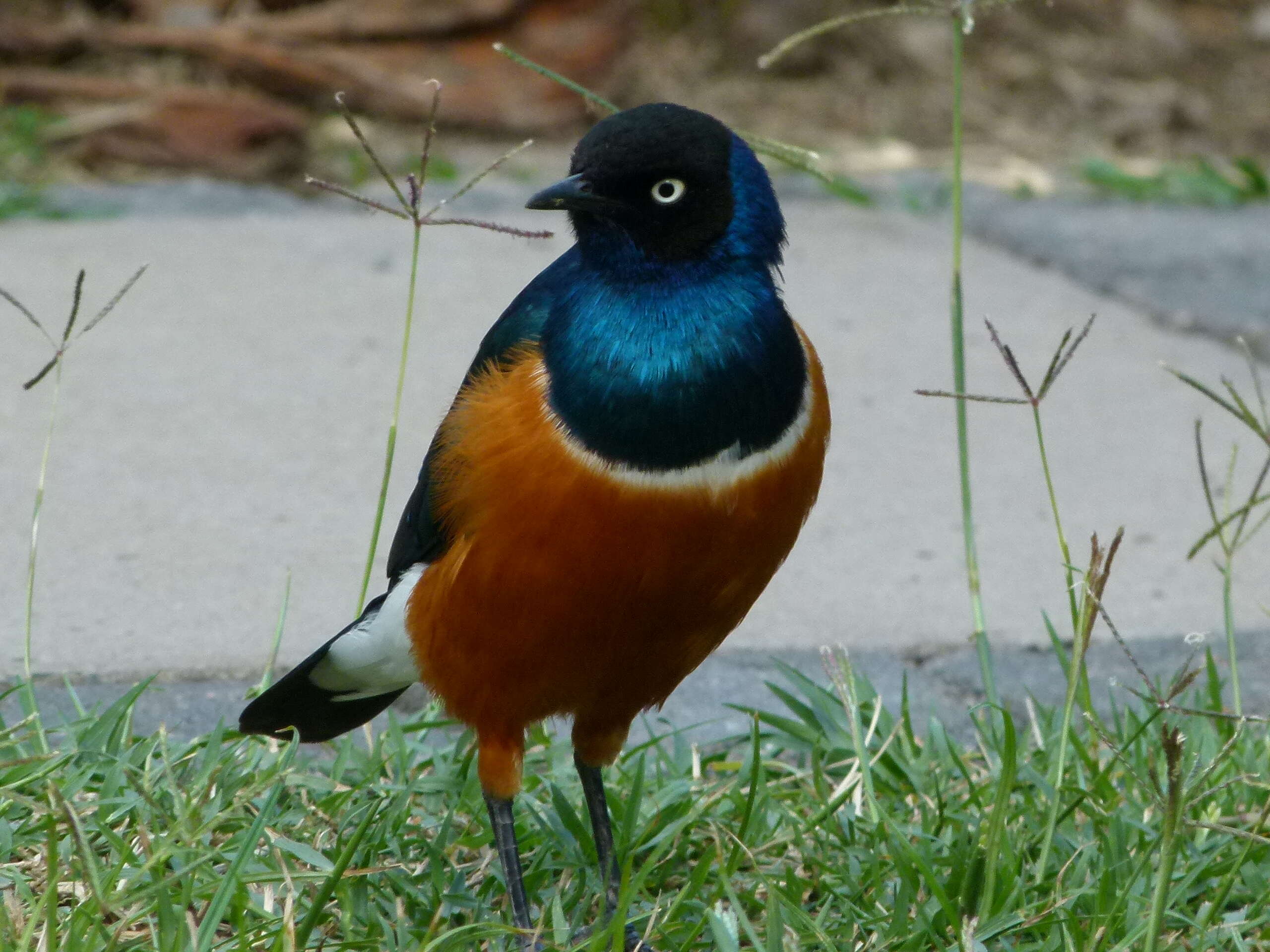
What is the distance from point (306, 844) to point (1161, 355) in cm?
299

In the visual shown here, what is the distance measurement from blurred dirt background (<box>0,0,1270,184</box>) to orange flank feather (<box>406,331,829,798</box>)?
12.2 ft

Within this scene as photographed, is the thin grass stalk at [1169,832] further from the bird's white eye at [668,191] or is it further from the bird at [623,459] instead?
the bird's white eye at [668,191]

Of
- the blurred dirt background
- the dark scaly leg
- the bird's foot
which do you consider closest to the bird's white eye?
the dark scaly leg

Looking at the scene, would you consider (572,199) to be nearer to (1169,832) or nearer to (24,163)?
(1169,832)

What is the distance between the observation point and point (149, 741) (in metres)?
2.58

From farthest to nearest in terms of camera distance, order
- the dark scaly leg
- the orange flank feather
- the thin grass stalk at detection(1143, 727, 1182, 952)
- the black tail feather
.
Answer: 1. the black tail feather
2. the dark scaly leg
3. the orange flank feather
4. the thin grass stalk at detection(1143, 727, 1182, 952)

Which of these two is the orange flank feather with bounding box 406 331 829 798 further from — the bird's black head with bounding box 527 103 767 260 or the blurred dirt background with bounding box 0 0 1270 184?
the blurred dirt background with bounding box 0 0 1270 184

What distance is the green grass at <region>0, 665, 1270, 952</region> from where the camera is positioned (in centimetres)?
220

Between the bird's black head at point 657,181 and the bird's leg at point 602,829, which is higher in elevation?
the bird's black head at point 657,181

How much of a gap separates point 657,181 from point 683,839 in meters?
0.94

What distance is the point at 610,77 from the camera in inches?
271

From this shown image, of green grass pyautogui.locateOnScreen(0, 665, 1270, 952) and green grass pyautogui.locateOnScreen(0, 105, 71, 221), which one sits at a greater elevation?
green grass pyautogui.locateOnScreen(0, 105, 71, 221)

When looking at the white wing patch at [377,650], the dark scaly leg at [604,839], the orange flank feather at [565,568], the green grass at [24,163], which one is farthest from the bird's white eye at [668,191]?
the green grass at [24,163]

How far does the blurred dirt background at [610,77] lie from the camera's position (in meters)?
6.15
